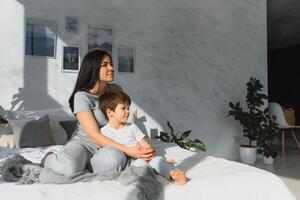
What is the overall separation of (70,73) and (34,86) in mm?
470

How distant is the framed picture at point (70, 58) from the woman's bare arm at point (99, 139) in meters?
2.28

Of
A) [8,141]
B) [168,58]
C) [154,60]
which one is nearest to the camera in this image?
[8,141]

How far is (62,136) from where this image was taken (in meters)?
3.16

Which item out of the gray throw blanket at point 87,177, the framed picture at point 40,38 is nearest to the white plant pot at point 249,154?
the framed picture at point 40,38

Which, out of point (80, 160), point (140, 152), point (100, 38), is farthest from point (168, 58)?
point (80, 160)

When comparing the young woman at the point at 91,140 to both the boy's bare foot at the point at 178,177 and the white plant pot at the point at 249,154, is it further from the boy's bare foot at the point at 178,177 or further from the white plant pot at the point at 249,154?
Result: the white plant pot at the point at 249,154

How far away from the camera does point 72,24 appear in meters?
3.99

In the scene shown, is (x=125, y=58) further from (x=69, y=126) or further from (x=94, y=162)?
(x=94, y=162)

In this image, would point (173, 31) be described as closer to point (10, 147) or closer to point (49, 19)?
point (49, 19)

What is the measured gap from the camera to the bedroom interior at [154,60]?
365 cm

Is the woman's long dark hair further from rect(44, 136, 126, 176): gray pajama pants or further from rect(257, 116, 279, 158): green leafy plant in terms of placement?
rect(257, 116, 279, 158): green leafy plant

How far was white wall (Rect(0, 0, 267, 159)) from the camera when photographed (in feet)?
12.1

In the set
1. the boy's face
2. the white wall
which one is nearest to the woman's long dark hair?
the boy's face

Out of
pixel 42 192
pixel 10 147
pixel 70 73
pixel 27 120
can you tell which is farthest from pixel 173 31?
pixel 42 192
